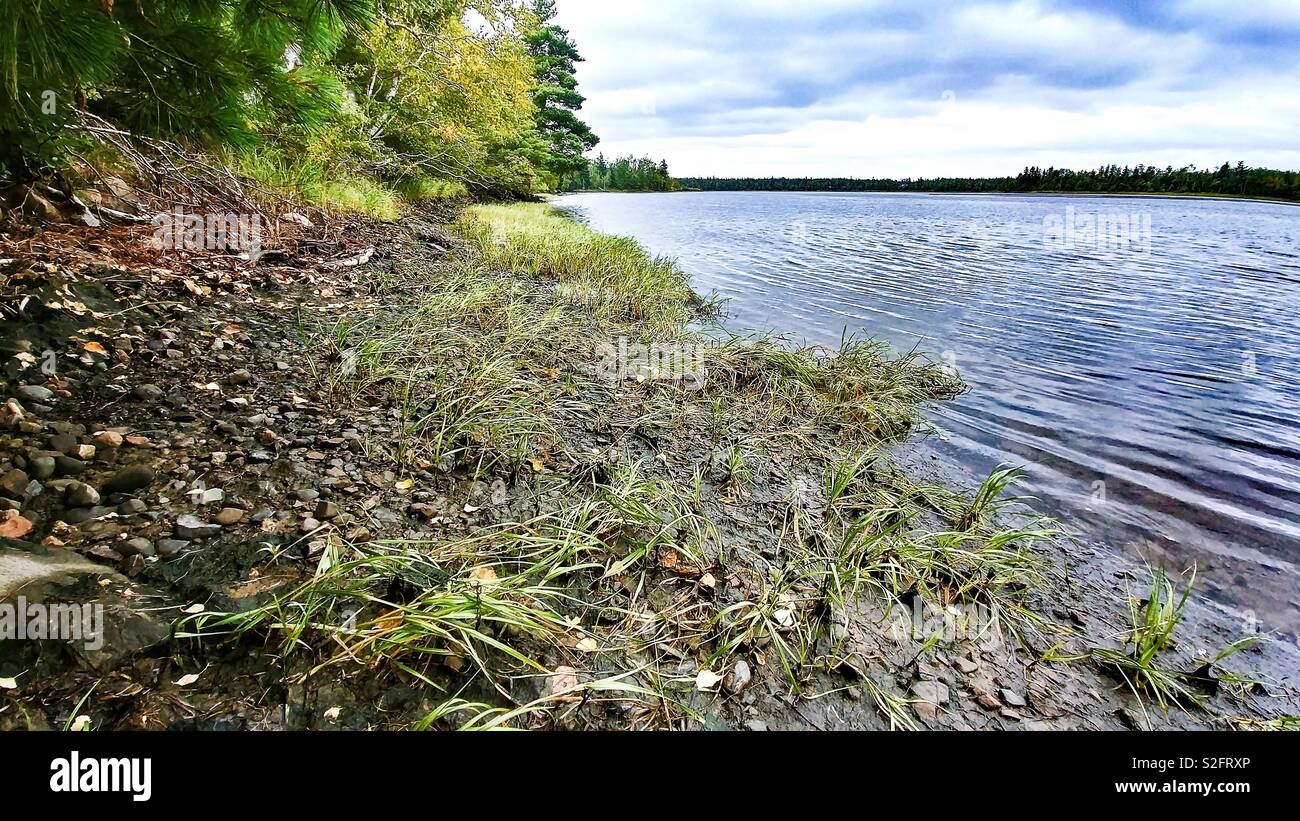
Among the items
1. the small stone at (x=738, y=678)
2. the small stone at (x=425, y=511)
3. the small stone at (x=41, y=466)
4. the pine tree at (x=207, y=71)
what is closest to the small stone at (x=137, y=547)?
the small stone at (x=41, y=466)

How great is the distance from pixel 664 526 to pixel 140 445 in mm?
2935

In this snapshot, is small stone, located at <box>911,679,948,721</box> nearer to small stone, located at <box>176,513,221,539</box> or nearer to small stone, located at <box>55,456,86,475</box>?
small stone, located at <box>176,513,221,539</box>

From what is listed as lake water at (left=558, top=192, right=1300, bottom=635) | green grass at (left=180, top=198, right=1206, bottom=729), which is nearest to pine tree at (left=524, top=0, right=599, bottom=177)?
lake water at (left=558, top=192, right=1300, bottom=635)

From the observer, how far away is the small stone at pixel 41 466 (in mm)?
2424

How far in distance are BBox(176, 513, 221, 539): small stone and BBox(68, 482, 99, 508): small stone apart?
1.23 feet

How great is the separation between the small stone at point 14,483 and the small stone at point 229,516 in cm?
78

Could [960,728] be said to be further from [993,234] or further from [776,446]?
[993,234]

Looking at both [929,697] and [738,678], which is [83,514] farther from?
[929,697]

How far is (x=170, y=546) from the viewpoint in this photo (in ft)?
7.27

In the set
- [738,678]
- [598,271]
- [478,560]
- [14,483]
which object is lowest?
[738,678]

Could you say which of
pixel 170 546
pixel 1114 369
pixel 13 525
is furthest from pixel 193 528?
pixel 1114 369

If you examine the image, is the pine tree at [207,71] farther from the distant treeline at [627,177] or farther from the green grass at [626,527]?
the distant treeline at [627,177]

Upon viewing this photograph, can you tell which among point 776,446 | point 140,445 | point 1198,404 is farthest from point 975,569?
point 1198,404

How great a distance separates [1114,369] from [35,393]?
38.7 feet
